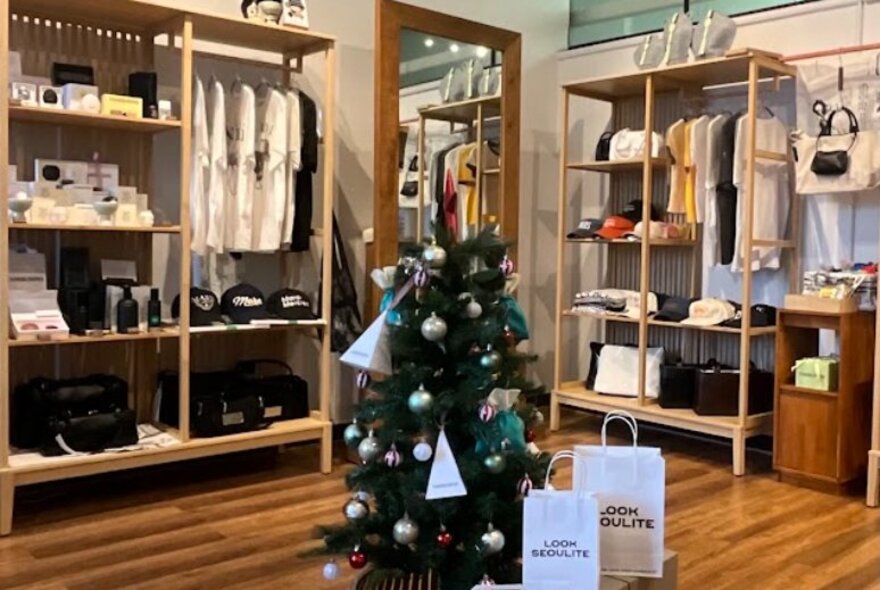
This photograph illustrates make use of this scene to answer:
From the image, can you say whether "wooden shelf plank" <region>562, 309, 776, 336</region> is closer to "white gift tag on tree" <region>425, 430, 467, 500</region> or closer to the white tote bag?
the white tote bag

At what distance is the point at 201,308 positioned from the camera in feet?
12.9

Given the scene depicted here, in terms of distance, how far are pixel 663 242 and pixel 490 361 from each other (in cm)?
298

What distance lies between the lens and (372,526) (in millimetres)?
2229

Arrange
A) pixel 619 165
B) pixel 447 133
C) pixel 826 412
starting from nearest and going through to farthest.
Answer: pixel 826 412 < pixel 447 133 < pixel 619 165

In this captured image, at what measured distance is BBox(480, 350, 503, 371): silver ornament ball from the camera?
214 centimetres

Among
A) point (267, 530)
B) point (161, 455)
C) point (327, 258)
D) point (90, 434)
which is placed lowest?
point (267, 530)

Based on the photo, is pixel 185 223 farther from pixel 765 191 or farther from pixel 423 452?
pixel 765 191

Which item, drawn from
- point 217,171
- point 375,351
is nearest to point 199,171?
point 217,171

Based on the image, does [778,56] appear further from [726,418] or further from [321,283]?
[321,283]

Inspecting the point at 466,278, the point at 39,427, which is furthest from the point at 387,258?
the point at 466,278

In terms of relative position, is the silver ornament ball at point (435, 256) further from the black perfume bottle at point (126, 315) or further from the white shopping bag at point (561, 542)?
the black perfume bottle at point (126, 315)

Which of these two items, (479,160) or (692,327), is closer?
(692,327)

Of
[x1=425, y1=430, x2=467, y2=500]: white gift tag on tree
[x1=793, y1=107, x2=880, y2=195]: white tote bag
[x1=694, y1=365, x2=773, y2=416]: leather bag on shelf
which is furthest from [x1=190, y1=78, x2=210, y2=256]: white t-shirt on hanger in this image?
[x1=793, y1=107, x2=880, y2=195]: white tote bag

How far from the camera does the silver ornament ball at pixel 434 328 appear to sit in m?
2.12
